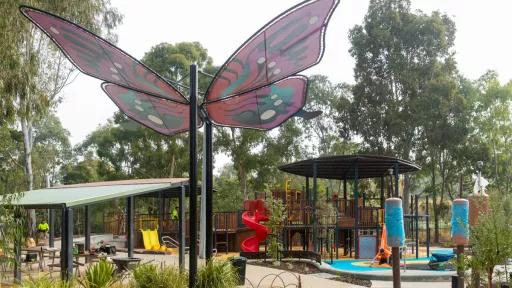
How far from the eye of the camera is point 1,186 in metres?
9.91

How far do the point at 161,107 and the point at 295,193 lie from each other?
12583mm

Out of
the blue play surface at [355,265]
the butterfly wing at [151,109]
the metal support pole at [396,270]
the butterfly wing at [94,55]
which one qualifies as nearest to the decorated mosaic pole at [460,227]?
the metal support pole at [396,270]

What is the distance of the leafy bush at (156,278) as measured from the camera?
809cm

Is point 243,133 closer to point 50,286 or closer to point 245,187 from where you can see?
point 245,187

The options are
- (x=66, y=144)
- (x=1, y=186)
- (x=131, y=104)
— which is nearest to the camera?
(x=1, y=186)

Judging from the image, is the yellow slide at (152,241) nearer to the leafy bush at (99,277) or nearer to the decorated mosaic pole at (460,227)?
the leafy bush at (99,277)

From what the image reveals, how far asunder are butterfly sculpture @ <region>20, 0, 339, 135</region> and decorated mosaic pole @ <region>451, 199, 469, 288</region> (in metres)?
2.89

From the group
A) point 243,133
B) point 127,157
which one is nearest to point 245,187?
point 243,133

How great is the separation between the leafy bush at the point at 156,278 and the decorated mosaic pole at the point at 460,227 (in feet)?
12.9

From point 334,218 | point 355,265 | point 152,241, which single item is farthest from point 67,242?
point 152,241

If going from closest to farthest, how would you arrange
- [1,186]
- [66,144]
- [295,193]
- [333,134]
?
[1,186], [295,193], [333,134], [66,144]

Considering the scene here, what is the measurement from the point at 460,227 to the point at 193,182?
154 inches

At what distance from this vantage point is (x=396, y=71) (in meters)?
33.7

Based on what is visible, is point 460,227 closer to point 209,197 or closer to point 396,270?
point 396,270
